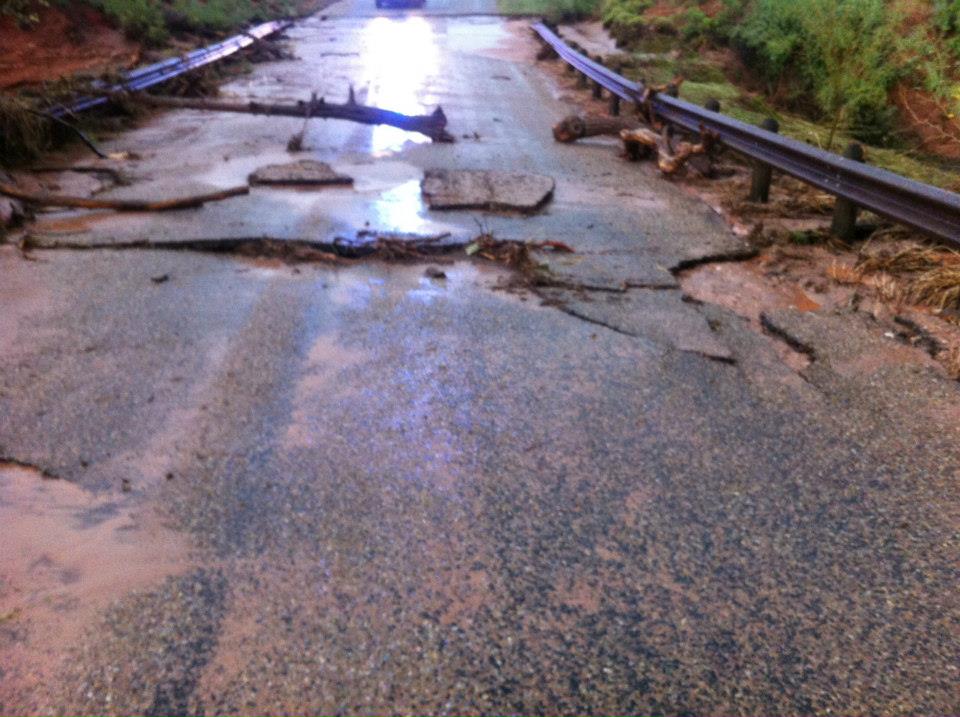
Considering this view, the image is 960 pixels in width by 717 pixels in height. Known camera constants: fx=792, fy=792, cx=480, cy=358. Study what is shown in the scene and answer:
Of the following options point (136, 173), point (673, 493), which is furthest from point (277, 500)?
point (136, 173)

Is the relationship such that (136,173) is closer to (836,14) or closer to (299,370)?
(299,370)

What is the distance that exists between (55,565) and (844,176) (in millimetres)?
5656

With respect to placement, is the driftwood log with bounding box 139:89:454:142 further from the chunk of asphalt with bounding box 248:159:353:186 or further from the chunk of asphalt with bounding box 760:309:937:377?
the chunk of asphalt with bounding box 760:309:937:377

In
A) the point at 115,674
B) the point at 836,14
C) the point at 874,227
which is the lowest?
the point at 115,674

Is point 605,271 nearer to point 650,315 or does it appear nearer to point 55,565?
point 650,315

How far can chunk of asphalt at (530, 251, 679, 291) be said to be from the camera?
5383mm

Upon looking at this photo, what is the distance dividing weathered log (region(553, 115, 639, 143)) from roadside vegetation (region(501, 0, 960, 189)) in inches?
68.5

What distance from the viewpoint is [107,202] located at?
667cm

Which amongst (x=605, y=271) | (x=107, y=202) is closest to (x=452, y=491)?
(x=605, y=271)

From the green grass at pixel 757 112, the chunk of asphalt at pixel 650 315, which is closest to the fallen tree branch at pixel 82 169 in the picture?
the chunk of asphalt at pixel 650 315

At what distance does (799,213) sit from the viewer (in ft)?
22.5

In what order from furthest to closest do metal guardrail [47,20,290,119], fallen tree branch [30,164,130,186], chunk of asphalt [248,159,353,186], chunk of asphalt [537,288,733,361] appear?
metal guardrail [47,20,290,119], fallen tree branch [30,164,130,186], chunk of asphalt [248,159,353,186], chunk of asphalt [537,288,733,361]

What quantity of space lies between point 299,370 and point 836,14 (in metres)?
7.71

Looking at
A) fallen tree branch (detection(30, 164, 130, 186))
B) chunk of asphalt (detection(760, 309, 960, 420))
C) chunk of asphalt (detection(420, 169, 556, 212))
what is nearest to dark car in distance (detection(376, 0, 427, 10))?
fallen tree branch (detection(30, 164, 130, 186))
